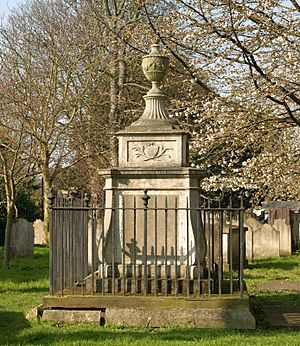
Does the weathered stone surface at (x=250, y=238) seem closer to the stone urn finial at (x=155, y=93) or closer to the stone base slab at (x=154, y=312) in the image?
the stone urn finial at (x=155, y=93)

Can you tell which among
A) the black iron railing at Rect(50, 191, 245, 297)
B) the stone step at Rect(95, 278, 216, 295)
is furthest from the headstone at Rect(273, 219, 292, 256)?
the stone step at Rect(95, 278, 216, 295)

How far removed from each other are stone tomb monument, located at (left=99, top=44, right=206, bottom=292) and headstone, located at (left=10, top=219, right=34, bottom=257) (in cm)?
1266

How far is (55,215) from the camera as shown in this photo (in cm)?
929

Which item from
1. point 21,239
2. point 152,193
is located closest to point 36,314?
point 152,193

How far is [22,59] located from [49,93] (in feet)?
6.06

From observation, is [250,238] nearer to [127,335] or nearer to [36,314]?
[36,314]

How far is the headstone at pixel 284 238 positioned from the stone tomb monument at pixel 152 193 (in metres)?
15.0

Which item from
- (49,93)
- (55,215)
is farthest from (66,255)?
(49,93)

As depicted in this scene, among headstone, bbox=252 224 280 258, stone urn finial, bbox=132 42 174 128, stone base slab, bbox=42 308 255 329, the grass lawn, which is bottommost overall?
the grass lawn

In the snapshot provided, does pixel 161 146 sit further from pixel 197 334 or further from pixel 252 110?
pixel 252 110

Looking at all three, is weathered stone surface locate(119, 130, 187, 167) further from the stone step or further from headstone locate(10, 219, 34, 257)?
headstone locate(10, 219, 34, 257)

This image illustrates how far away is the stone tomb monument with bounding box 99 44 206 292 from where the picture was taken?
974 cm

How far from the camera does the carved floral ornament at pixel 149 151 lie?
9.95 metres

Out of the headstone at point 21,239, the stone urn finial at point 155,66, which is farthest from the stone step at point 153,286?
the headstone at point 21,239
